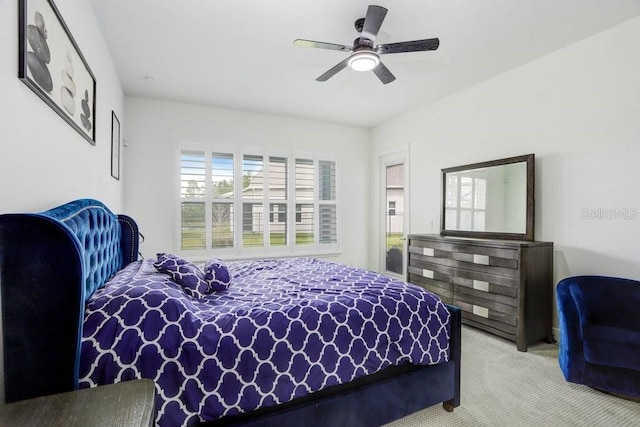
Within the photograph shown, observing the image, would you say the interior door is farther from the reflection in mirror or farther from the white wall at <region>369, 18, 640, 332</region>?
the white wall at <region>369, 18, 640, 332</region>

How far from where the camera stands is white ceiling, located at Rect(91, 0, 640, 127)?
2242 millimetres

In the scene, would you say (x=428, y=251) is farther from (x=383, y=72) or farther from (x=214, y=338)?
(x=214, y=338)

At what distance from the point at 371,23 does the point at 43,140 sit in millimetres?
1998

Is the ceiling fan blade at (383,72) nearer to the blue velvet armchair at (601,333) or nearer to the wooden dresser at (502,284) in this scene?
the wooden dresser at (502,284)

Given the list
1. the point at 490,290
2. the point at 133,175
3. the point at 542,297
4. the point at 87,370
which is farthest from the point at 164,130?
the point at 542,297

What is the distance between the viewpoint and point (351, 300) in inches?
66.4

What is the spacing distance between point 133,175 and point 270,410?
3636 millimetres

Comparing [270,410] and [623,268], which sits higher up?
[623,268]

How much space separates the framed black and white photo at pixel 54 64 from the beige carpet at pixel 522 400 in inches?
98.5

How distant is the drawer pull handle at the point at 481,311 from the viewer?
2975 millimetres

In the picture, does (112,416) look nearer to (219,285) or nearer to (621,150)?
(219,285)

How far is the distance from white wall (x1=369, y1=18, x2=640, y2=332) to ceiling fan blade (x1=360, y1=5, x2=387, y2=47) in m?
1.94

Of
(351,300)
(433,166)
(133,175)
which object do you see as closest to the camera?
(351,300)

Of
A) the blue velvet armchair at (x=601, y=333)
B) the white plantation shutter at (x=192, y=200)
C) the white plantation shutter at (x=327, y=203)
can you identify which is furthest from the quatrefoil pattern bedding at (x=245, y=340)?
the white plantation shutter at (x=327, y=203)
